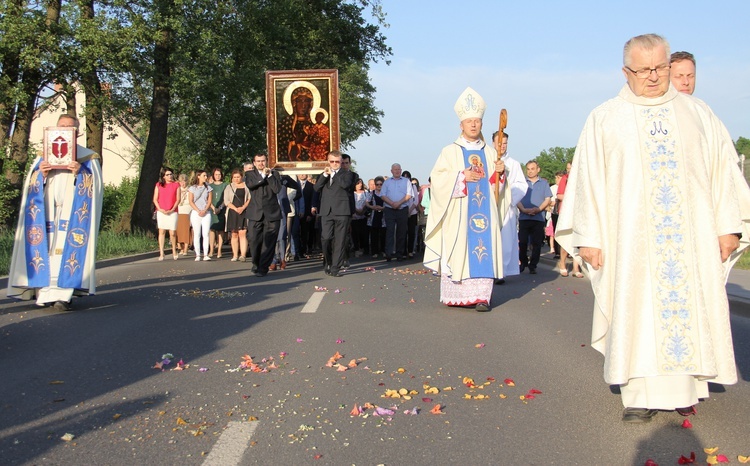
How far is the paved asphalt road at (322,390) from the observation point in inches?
174

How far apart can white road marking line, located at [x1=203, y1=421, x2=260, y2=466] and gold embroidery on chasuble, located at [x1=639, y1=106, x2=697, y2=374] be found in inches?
88.8

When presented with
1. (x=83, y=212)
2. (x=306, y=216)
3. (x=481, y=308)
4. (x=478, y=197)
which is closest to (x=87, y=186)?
(x=83, y=212)

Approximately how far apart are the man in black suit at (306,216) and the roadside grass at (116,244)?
143 inches

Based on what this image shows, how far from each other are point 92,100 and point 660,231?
2039 centimetres

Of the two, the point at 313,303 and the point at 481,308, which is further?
the point at 313,303

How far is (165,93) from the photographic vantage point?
25.1m

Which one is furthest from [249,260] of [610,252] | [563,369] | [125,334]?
[610,252]

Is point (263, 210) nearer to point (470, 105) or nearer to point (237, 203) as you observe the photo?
point (237, 203)

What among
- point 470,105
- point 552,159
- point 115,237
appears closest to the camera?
point 470,105

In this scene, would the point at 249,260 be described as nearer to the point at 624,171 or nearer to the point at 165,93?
the point at 165,93

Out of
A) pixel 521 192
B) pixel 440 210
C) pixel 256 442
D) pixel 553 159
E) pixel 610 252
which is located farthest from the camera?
pixel 553 159

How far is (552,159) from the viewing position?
7462 centimetres

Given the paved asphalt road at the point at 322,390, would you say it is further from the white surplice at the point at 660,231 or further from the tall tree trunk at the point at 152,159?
the tall tree trunk at the point at 152,159

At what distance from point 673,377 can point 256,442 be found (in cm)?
226
